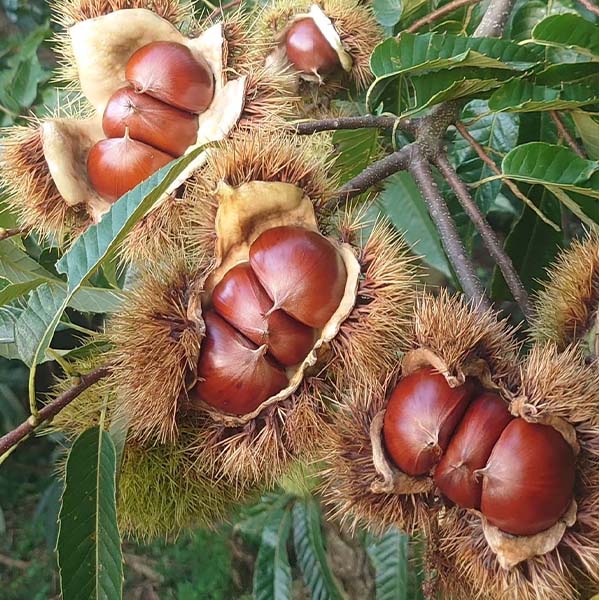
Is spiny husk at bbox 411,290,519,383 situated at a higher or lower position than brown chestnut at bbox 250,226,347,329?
Result: lower

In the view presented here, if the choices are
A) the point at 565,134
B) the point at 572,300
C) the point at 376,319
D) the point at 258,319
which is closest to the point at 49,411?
the point at 258,319

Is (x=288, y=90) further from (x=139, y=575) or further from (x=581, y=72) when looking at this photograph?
(x=139, y=575)

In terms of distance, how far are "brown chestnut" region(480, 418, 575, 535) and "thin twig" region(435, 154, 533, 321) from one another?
168 millimetres

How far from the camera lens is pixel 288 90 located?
3.34 ft

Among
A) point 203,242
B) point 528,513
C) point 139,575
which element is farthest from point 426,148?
point 139,575

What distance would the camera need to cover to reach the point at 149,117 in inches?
36.6

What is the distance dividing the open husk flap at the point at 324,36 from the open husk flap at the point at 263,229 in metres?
0.42

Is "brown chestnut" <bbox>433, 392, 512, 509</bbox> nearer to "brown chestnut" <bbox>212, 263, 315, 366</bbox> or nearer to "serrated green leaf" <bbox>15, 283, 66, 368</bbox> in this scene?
"brown chestnut" <bbox>212, 263, 315, 366</bbox>

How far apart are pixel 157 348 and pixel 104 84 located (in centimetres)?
47

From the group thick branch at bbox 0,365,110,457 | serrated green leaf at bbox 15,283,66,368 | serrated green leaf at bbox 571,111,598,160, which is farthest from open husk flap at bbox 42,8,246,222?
serrated green leaf at bbox 571,111,598,160

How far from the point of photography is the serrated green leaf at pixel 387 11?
3.74ft

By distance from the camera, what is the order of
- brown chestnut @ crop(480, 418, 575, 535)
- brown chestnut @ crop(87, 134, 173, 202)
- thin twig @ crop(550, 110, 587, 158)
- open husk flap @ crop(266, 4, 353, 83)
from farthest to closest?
open husk flap @ crop(266, 4, 353, 83) → thin twig @ crop(550, 110, 587, 158) → brown chestnut @ crop(87, 134, 173, 202) → brown chestnut @ crop(480, 418, 575, 535)

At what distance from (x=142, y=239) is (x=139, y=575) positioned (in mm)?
1856

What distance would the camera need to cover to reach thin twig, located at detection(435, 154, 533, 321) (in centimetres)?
82
